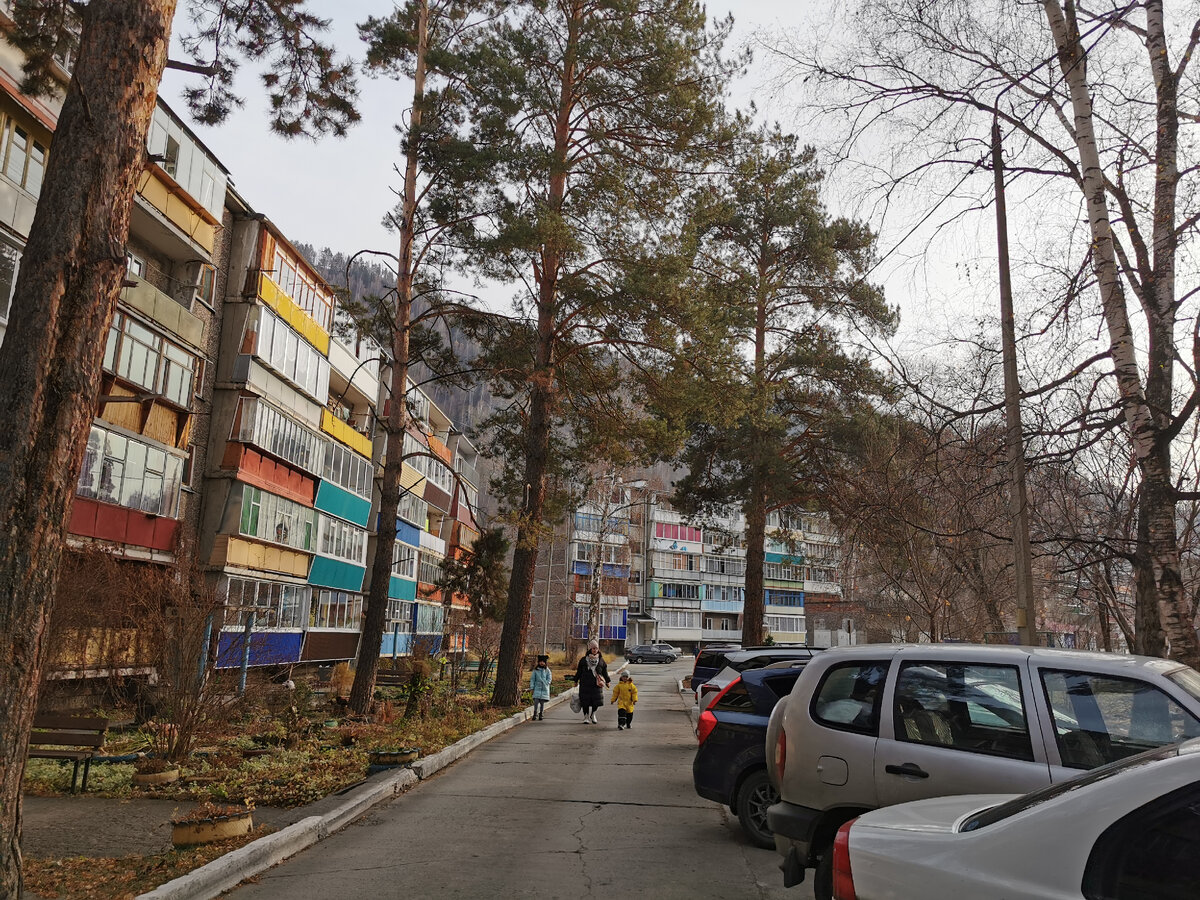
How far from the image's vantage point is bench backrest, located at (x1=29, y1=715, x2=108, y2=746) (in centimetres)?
971

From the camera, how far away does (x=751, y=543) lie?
27.8m

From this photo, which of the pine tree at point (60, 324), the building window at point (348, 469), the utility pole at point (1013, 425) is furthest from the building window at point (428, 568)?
the pine tree at point (60, 324)

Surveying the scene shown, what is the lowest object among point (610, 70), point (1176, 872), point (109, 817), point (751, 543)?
point (109, 817)

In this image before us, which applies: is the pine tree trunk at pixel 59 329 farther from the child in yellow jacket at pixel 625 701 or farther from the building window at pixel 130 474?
the child in yellow jacket at pixel 625 701

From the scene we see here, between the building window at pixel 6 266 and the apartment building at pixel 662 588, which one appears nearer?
the building window at pixel 6 266

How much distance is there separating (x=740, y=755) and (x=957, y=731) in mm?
3135

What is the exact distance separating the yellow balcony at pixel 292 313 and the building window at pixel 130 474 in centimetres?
751

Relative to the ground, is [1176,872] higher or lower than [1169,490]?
lower

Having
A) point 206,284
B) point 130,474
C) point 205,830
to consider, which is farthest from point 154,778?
point 206,284

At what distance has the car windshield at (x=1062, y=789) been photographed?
276cm

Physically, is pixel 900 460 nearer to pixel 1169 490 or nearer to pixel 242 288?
pixel 1169 490

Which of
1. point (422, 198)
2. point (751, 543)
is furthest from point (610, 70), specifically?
point (751, 543)

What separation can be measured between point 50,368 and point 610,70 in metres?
17.8

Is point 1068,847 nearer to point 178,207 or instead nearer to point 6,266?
point 6,266
